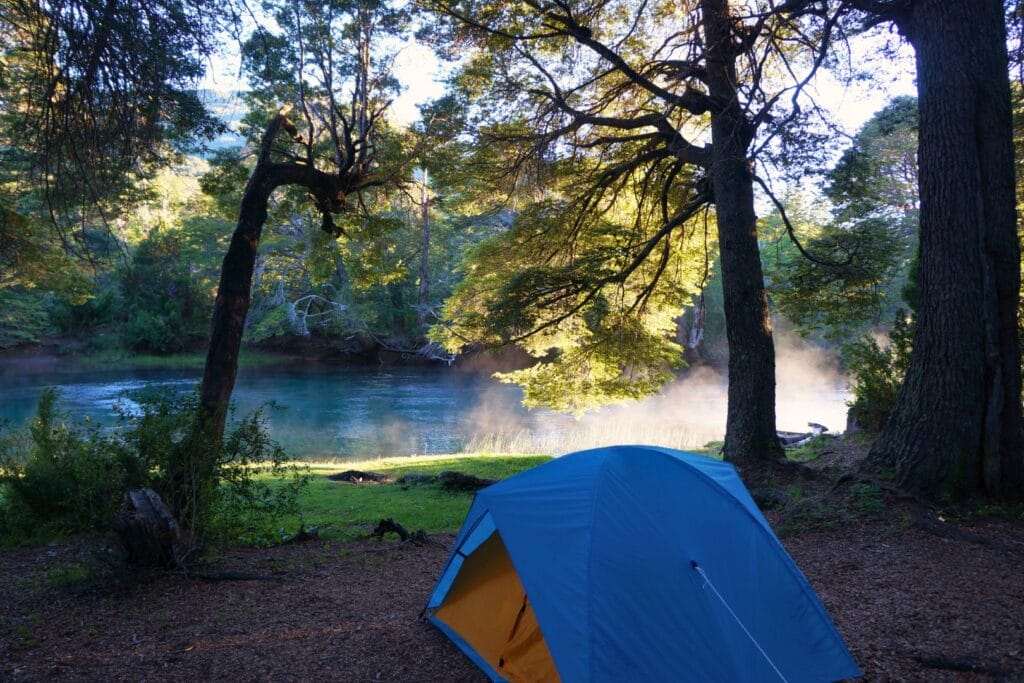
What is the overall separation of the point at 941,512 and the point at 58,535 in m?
8.45

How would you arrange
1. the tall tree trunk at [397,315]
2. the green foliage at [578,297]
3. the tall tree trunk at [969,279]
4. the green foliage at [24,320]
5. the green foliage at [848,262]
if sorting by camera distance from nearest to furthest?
the tall tree trunk at [969,279], the green foliage at [848,262], the green foliage at [578,297], the green foliage at [24,320], the tall tree trunk at [397,315]

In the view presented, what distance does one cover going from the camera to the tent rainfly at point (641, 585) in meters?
3.70

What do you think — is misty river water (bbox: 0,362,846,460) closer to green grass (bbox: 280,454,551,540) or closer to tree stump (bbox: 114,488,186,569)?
green grass (bbox: 280,454,551,540)

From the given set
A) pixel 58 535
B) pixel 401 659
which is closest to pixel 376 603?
pixel 401 659

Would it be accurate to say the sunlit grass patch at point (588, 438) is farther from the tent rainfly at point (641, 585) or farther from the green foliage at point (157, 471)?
the tent rainfly at point (641, 585)

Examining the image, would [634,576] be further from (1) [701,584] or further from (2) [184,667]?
(2) [184,667]

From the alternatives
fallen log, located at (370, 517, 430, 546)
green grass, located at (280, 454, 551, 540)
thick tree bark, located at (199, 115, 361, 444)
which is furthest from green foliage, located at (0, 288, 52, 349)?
fallen log, located at (370, 517, 430, 546)

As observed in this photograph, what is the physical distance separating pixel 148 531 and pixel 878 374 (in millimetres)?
10863

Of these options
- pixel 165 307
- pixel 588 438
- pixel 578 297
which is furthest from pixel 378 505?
pixel 165 307

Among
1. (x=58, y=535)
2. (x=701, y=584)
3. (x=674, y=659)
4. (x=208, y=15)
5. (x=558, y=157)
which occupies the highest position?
(x=558, y=157)

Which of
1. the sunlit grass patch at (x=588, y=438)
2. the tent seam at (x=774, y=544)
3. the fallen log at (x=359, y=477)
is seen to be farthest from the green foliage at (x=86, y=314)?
the tent seam at (x=774, y=544)

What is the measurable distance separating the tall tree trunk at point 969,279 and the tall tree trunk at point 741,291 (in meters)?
2.27

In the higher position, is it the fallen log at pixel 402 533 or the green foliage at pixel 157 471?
the green foliage at pixel 157 471

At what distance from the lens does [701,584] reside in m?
3.83
